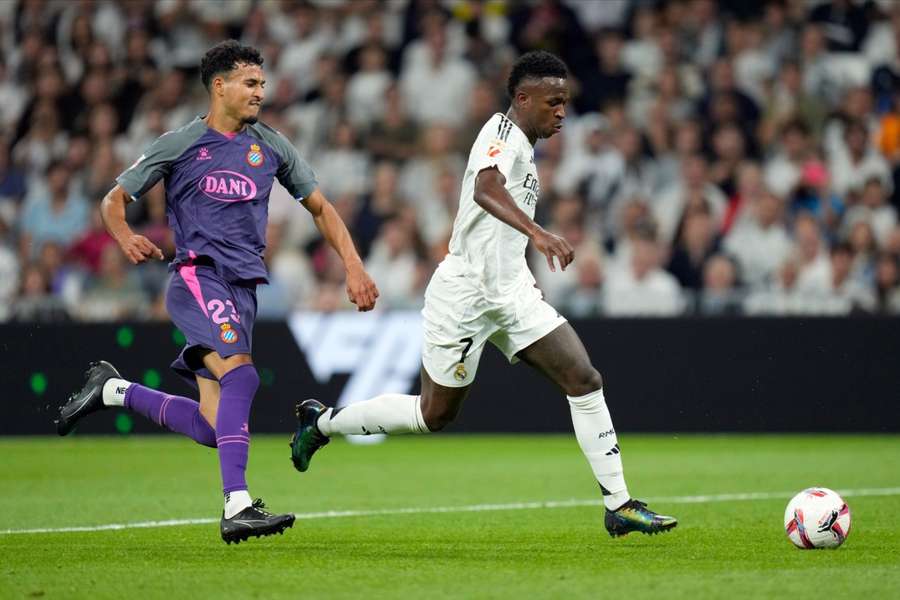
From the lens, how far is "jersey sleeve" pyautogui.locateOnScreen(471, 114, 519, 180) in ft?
24.1

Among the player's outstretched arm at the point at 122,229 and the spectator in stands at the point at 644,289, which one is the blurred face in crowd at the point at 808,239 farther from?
the player's outstretched arm at the point at 122,229

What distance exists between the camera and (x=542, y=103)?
7.59 meters

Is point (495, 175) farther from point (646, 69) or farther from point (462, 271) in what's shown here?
point (646, 69)

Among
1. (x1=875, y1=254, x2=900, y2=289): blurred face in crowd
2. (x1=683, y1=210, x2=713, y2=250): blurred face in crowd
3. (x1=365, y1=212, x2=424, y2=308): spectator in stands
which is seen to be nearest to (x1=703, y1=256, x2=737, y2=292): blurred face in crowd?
(x1=683, y1=210, x2=713, y2=250): blurred face in crowd

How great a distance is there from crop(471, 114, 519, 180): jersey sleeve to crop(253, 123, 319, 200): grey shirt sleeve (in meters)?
0.93

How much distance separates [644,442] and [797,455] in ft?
6.04

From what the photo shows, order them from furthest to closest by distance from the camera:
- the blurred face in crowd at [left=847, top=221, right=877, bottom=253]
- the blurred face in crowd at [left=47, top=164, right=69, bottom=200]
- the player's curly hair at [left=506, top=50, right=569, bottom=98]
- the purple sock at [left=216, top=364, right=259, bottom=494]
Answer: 1. the blurred face in crowd at [left=47, top=164, right=69, bottom=200]
2. the blurred face in crowd at [left=847, top=221, right=877, bottom=253]
3. the player's curly hair at [left=506, top=50, right=569, bottom=98]
4. the purple sock at [left=216, top=364, right=259, bottom=494]

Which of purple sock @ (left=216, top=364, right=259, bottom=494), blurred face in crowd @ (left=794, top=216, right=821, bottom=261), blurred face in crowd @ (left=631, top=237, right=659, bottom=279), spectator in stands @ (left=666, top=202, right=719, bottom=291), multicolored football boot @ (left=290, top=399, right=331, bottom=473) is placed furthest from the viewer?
spectator in stands @ (left=666, top=202, right=719, bottom=291)

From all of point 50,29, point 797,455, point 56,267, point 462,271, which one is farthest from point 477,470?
point 50,29

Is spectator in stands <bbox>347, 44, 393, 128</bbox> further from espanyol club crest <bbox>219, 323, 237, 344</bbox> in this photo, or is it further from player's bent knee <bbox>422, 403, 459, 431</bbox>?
espanyol club crest <bbox>219, 323, 237, 344</bbox>

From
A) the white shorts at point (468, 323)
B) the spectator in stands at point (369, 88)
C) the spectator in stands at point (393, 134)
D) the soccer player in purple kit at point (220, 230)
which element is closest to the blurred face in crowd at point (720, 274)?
the spectator in stands at point (393, 134)

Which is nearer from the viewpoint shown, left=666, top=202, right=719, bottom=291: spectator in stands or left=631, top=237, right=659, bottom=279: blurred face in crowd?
left=631, top=237, right=659, bottom=279: blurred face in crowd

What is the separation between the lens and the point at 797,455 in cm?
1268

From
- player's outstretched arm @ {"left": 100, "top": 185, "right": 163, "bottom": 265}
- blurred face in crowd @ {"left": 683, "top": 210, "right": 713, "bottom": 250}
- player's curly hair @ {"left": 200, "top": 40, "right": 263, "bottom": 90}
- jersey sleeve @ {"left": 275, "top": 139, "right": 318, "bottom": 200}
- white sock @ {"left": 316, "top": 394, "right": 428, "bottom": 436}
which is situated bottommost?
white sock @ {"left": 316, "top": 394, "right": 428, "bottom": 436}
